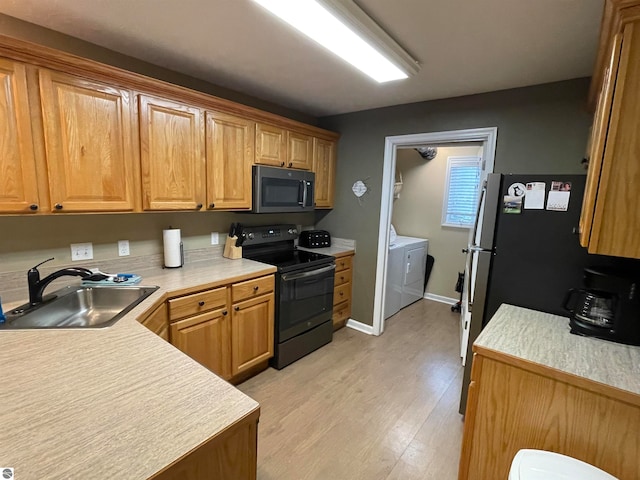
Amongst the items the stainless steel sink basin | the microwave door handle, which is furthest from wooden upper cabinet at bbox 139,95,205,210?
the microwave door handle

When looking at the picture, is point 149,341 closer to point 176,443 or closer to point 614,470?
point 176,443

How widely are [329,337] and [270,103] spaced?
2431 mm

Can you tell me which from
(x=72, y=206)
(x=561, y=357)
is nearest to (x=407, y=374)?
(x=561, y=357)

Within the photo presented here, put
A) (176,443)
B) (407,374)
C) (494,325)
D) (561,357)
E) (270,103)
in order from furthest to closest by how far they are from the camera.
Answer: (270,103) < (407,374) < (494,325) < (561,357) < (176,443)

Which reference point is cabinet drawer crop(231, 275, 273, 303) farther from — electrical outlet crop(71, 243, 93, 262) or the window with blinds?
the window with blinds

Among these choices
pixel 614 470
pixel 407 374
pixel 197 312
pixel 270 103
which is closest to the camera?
pixel 614 470

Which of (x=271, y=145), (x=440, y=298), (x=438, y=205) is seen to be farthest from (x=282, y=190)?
(x=440, y=298)

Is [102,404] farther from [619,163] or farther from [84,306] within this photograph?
[619,163]

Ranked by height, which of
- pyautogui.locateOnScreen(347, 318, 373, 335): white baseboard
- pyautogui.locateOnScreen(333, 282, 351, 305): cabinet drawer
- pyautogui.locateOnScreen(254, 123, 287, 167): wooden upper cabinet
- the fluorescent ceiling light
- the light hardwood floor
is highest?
the fluorescent ceiling light

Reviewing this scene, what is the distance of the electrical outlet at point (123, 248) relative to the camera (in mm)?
2201

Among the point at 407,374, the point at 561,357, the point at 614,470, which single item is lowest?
the point at 407,374

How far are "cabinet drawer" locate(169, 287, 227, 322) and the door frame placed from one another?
1.78m

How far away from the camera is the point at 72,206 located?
1732mm

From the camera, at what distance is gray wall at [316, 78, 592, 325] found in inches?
88.6
